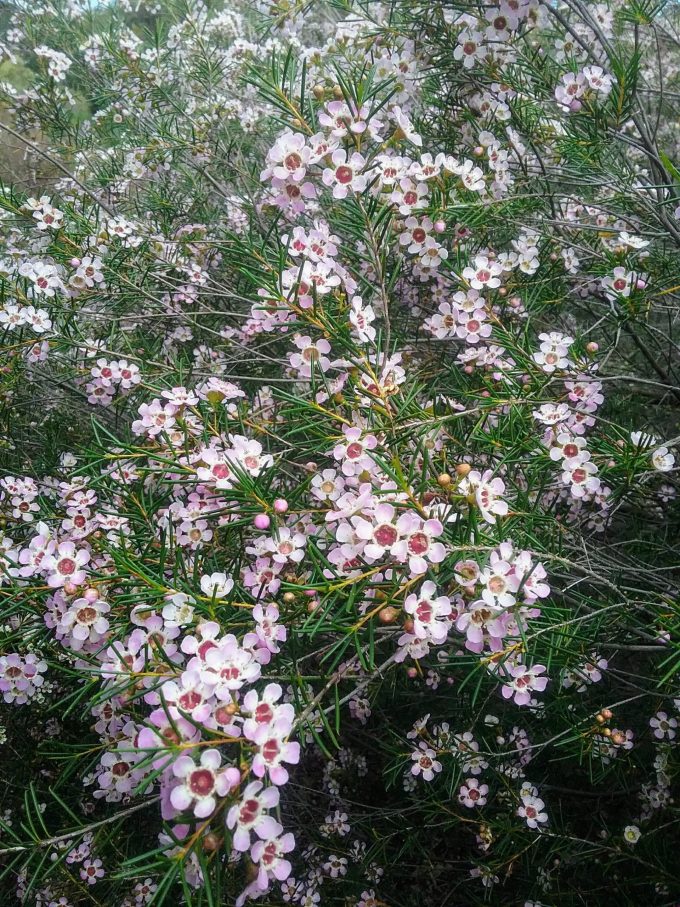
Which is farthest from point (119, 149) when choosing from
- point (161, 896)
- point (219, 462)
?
point (161, 896)

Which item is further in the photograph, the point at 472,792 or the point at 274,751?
the point at 472,792

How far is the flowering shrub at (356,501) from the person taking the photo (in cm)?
122

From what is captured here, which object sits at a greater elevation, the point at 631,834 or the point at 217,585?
the point at 217,585

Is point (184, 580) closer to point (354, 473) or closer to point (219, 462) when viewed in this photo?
point (219, 462)

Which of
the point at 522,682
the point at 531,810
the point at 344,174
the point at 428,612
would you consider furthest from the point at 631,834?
the point at 344,174

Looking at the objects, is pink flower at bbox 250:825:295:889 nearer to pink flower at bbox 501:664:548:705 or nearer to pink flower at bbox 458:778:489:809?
pink flower at bbox 501:664:548:705

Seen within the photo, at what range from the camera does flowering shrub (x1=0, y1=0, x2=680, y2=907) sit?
4.01 ft

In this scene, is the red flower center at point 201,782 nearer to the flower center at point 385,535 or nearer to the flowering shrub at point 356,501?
the flowering shrub at point 356,501

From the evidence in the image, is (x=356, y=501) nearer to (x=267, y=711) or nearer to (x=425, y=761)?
(x=267, y=711)

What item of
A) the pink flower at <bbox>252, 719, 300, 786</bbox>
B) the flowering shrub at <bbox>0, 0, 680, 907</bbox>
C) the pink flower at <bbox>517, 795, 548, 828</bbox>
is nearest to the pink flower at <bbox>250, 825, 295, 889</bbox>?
the flowering shrub at <bbox>0, 0, 680, 907</bbox>

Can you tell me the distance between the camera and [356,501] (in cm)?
125

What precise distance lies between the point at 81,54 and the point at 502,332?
4.56m

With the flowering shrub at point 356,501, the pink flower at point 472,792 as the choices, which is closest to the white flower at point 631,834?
the flowering shrub at point 356,501

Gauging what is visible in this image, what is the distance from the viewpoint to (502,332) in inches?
78.3
